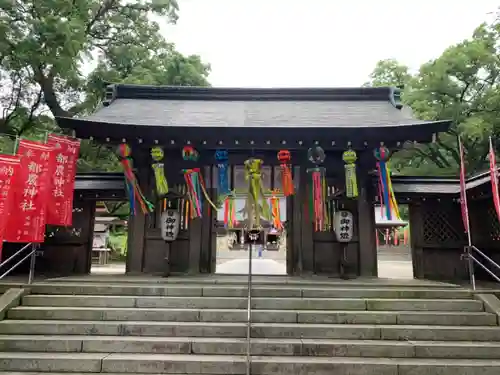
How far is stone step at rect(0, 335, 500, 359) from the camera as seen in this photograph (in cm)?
520

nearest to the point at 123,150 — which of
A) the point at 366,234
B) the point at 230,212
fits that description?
the point at 230,212

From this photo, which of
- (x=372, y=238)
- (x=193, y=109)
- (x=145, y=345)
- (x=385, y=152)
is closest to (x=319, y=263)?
(x=372, y=238)

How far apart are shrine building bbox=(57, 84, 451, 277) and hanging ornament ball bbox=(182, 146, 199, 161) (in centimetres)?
12

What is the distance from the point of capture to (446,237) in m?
10.1

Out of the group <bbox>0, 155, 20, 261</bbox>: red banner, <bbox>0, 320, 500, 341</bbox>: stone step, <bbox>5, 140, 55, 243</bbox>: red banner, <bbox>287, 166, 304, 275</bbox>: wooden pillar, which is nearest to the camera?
<bbox>0, 320, 500, 341</bbox>: stone step

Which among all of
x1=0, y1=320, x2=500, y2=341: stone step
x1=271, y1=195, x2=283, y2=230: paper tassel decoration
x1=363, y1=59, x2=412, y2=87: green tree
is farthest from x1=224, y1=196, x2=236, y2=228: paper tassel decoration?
x1=363, y1=59, x2=412, y2=87: green tree

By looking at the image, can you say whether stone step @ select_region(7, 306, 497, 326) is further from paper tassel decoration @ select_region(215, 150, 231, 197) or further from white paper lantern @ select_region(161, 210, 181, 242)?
paper tassel decoration @ select_region(215, 150, 231, 197)

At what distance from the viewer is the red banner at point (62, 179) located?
7.90 metres

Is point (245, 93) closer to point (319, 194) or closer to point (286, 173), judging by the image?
point (286, 173)

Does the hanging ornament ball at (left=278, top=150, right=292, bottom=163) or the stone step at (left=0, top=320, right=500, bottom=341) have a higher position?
the hanging ornament ball at (left=278, top=150, right=292, bottom=163)

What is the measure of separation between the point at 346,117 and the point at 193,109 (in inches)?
183

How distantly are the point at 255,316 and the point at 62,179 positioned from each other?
5658 mm

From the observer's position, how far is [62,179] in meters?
8.12

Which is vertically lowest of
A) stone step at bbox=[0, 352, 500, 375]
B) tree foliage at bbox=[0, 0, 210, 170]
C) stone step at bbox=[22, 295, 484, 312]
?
stone step at bbox=[0, 352, 500, 375]
